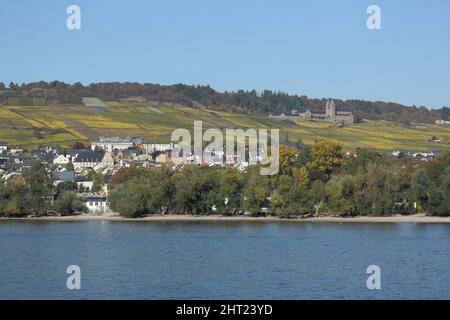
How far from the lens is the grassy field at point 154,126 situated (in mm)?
106375

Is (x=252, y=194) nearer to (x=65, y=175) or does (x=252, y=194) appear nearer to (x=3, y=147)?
(x=65, y=175)

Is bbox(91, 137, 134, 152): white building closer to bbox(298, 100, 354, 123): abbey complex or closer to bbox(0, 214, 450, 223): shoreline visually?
bbox(0, 214, 450, 223): shoreline

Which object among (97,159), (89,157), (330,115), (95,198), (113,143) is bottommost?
(95,198)

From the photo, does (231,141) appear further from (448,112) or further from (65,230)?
(448,112)

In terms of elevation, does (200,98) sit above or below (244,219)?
above

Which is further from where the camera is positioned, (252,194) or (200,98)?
(200,98)

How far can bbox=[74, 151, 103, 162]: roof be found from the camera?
92.8 metres

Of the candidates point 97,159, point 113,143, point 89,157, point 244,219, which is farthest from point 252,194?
point 113,143

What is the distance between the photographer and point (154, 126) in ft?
375

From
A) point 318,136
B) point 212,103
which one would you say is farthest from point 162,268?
point 212,103

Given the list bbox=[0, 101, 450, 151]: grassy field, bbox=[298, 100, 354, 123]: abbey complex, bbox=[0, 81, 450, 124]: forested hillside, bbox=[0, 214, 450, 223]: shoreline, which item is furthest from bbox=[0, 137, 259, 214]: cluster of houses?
bbox=[298, 100, 354, 123]: abbey complex

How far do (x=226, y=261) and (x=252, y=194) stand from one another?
2273cm

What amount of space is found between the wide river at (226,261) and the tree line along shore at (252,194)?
5.16 meters

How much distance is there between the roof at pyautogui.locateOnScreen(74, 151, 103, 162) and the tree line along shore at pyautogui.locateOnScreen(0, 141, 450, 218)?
101ft
